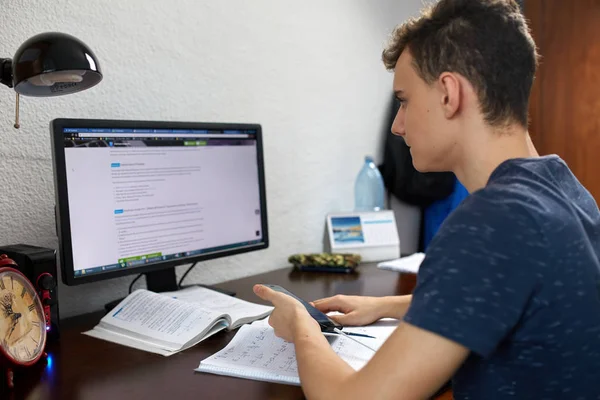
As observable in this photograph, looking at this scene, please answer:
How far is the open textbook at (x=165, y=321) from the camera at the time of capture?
115cm

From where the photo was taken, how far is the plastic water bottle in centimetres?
231

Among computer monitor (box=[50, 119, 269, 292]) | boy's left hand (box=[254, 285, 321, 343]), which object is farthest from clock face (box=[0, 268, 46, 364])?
boy's left hand (box=[254, 285, 321, 343])

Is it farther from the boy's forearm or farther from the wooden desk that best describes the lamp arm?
the boy's forearm

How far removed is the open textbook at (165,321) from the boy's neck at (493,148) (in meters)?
0.60

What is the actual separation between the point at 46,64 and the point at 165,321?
1.77ft

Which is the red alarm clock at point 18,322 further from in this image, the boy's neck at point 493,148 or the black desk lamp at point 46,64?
the boy's neck at point 493,148

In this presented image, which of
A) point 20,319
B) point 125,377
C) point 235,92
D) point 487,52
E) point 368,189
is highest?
point 235,92

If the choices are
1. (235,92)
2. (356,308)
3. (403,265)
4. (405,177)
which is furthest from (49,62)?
(405,177)

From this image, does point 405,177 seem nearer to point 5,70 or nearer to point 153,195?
point 153,195

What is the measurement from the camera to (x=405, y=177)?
7.76 ft

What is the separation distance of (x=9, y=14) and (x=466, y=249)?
1085 millimetres

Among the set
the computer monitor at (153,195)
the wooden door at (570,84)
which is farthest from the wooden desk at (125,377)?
the wooden door at (570,84)

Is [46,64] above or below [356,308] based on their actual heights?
above

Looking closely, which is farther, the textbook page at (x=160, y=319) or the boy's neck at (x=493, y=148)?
the textbook page at (x=160, y=319)
